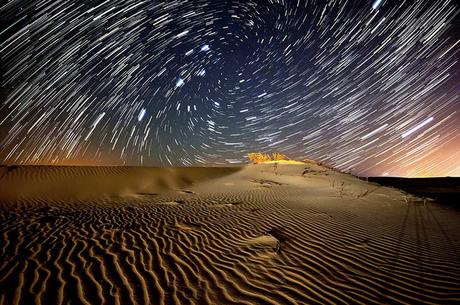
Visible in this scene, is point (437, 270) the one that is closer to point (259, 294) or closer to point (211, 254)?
point (259, 294)

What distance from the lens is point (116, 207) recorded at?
1079 centimetres

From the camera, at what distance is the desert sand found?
3799mm

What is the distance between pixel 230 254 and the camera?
536 centimetres

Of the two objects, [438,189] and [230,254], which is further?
[438,189]

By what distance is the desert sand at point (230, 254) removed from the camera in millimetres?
3799

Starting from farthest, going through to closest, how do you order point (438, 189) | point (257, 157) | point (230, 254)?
point (257, 157) < point (438, 189) < point (230, 254)

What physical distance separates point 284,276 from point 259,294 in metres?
0.77

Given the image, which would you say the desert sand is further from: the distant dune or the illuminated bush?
the illuminated bush

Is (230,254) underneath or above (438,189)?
underneath

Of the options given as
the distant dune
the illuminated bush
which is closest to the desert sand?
the distant dune

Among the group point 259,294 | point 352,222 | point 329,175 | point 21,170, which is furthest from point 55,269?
point 329,175

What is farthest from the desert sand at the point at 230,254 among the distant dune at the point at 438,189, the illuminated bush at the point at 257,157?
the illuminated bush at the point at 257,157

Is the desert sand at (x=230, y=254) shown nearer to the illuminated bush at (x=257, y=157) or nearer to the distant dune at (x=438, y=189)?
the distant dune at (x=438, y=189)

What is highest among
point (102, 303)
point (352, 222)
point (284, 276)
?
point (352, 222)
